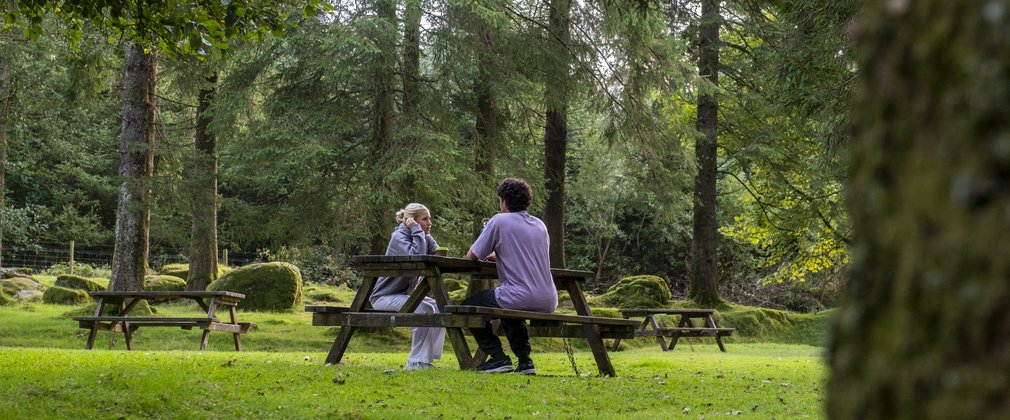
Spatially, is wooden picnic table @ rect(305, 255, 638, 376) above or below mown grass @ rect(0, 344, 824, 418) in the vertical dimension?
above

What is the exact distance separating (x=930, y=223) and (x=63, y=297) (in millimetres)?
22651

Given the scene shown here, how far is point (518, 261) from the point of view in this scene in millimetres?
8367

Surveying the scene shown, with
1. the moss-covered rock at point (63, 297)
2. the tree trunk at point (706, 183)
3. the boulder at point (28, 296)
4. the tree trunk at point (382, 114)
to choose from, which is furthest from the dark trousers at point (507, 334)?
the boulder at point (28, 296)

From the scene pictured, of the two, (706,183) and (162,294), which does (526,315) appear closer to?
(162,294)

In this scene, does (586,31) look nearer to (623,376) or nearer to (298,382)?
(623,376)

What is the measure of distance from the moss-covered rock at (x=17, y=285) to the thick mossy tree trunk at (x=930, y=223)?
23668 millimetres

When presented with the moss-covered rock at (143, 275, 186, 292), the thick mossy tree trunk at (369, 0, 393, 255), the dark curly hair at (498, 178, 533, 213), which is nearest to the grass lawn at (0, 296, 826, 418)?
the dark curly hair at (498, 178, 533, 213)

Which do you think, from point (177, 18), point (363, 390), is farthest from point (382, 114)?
point (363, 390)

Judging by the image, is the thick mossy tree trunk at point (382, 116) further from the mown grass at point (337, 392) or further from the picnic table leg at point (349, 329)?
the mown grass at point (337, 392)

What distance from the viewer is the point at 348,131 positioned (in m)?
17.6

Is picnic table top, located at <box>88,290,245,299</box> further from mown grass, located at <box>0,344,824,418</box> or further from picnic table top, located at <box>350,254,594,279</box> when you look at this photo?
picnic table top, located at <box>350,254,594,279</box>

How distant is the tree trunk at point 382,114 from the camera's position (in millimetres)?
16656

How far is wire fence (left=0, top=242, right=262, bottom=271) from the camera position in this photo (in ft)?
113

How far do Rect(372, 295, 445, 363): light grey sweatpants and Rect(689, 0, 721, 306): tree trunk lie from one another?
44.9 feet
